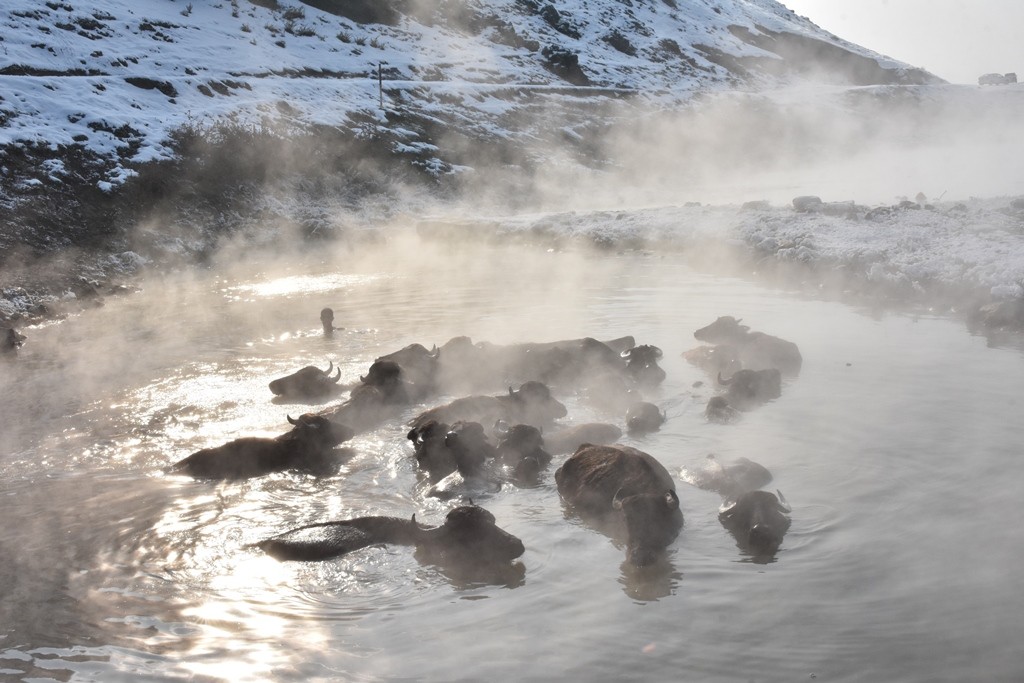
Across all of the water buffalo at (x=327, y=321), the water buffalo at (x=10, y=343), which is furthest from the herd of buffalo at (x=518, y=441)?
the water buffalo at (x=10, y=343)

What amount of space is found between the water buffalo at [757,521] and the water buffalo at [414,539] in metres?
1.67

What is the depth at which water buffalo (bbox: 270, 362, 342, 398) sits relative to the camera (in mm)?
10305

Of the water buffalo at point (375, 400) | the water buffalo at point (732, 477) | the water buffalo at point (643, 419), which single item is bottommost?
the water buffalo at point (375, 400)

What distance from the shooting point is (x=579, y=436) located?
326 inches

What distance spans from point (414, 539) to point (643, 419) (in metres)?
3.28

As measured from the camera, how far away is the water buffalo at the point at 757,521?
19.6 feet

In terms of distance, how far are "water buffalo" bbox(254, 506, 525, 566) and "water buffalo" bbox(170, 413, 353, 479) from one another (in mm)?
1657

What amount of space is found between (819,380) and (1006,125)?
5431cm

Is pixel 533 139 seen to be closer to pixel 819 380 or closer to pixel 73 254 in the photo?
pixel 73 254

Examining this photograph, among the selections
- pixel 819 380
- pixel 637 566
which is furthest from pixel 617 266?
pixel 637 566

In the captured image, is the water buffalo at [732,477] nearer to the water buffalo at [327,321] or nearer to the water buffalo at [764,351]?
the water buffalo at [764,351]

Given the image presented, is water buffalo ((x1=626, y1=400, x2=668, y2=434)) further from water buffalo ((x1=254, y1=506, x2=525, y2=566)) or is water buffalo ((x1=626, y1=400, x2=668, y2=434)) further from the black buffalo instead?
water buffalo ((x1=254, y1=506, x2=525, y2=566))

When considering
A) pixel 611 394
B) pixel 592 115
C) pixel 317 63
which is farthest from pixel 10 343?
pixel 592 115

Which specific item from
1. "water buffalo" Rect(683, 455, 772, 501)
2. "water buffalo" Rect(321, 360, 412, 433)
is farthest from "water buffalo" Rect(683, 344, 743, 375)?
"water buffalo" Rect(321, 360, 412, 433)
